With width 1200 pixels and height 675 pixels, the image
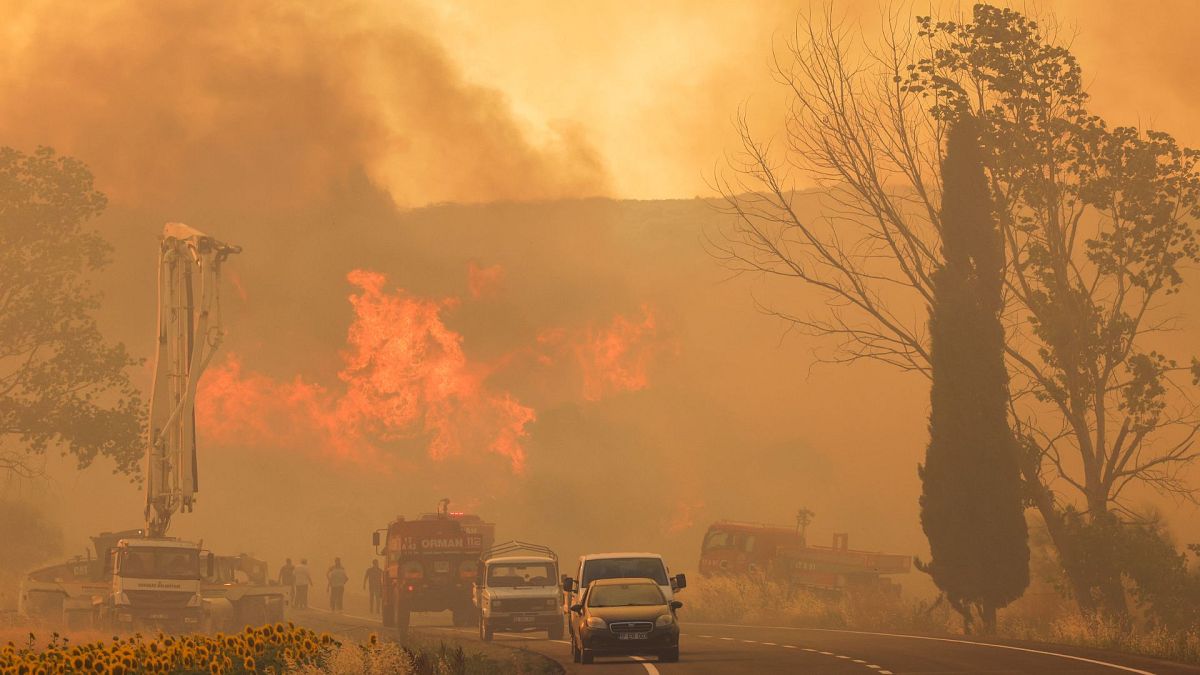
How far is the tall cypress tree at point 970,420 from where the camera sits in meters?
37.4

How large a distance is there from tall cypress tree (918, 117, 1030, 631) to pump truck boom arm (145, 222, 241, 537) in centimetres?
1841

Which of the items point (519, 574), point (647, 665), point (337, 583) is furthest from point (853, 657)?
point (337, 583)

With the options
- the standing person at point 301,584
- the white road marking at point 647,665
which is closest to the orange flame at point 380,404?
the standing person at point 301,584

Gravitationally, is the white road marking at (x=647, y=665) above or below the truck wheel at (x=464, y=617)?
below

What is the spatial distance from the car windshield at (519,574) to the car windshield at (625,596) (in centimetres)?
946

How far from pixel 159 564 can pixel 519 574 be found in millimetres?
8937

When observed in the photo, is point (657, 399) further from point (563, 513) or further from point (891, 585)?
point (891, 585)

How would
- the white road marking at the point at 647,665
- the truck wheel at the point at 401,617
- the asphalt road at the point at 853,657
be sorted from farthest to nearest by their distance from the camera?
the truck wheel at the point at 401,617 → the white road marking at the point at 647,665 → the asphalt road at the point at 853,657

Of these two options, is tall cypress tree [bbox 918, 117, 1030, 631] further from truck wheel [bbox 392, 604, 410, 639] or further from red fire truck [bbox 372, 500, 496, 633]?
truck wheel [bbox 392, 604, 410, 639]

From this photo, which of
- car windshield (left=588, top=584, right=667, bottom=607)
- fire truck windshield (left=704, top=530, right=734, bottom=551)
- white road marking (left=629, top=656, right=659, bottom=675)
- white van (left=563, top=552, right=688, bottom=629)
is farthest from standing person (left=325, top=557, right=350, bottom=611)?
car windshield (left=588, top=584, right=667, bottom=607)

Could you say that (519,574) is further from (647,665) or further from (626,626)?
(647,665)

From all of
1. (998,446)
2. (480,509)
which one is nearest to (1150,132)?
(998,446)

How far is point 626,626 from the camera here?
28500 mm

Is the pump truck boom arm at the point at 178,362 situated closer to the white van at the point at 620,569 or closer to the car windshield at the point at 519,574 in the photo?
the car windshield at the point at 519,574
